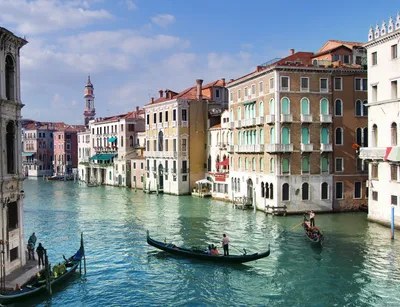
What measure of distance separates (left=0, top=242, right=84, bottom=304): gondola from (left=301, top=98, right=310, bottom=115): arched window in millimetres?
15663

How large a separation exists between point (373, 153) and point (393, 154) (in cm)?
162

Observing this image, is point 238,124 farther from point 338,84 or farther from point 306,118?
point 338,84

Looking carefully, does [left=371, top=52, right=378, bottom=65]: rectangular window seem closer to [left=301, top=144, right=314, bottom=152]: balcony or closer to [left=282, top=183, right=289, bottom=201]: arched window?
[left=301, top=144, right=314, bottom=152]: balcony

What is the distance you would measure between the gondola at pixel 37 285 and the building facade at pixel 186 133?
23.5 m

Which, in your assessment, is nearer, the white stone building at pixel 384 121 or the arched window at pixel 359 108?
the white stone building at pixel 384 121

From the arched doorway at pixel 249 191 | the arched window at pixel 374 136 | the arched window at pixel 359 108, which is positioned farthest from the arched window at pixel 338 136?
the arched doorway at pixel 249 191

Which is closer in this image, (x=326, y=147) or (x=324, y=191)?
(x=326, y=147)

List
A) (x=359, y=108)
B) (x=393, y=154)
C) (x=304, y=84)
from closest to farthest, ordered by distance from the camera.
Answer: (x=393, y=154) < (x=304, y=84) < (x=359, y=108)

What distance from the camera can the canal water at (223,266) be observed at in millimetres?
13133

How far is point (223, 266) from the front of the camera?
52.9 feet

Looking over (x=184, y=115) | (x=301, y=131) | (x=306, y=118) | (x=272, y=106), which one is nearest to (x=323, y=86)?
(x=306, y=118)

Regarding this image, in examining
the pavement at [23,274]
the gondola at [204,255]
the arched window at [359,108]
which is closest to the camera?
the pavement at [23,274]

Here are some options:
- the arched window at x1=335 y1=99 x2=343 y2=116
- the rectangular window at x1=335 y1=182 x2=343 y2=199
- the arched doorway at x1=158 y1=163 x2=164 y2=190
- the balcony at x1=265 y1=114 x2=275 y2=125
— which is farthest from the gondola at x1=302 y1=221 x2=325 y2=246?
the arched doorway at x1=158 y1=163 x2=164 y2=190

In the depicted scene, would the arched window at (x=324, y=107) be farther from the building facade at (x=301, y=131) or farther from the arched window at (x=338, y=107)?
the arched window at (x=338, y=107)
